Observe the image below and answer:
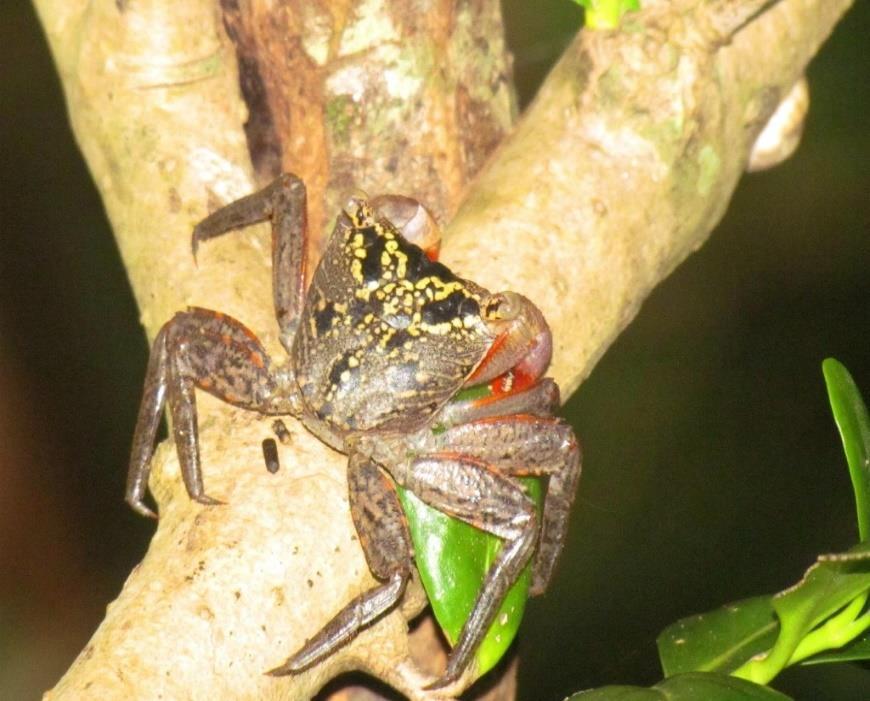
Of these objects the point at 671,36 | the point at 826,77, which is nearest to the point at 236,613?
the point at 671,36

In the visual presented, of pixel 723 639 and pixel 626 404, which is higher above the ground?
pixel 723 639

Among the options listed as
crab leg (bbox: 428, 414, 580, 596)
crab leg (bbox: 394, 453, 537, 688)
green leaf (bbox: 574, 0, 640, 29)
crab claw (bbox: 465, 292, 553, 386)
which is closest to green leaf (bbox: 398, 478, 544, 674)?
crab leg (bbox: 394, 453, 537, 688)

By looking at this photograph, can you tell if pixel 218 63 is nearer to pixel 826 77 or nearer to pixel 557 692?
pixel 557 692

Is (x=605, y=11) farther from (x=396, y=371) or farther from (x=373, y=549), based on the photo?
(x=373, y=549)

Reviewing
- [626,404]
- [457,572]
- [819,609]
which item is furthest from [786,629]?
[626,404]

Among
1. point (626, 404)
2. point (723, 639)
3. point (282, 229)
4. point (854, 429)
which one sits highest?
point (282, 229)

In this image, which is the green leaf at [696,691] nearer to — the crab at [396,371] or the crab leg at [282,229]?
the crab at [396,371]
